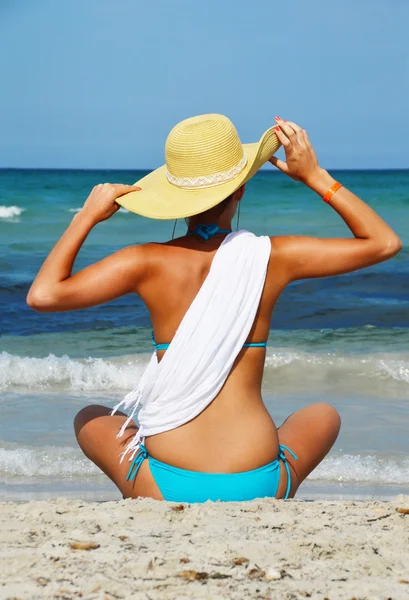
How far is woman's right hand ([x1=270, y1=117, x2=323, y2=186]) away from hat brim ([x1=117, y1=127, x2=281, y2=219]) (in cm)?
4

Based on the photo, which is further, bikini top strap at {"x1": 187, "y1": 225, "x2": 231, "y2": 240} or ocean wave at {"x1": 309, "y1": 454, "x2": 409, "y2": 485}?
ocean wave at {"x1": 309, "y1": 454, "x2": 409, "y2": 485}

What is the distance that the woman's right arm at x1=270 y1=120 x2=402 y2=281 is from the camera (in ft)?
9.09

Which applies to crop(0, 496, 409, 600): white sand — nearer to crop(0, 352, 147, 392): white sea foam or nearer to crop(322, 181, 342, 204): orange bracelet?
crop(322, 181, 342, 204): orange bracelet

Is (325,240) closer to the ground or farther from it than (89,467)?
farther from it

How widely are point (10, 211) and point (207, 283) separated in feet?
63.1

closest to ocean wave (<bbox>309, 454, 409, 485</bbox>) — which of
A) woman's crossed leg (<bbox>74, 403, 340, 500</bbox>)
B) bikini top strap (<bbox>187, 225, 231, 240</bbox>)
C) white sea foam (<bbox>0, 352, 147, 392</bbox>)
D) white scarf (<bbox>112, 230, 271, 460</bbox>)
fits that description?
woman's crossed leg (<bbox>74, 403, 340, 500</bbox>)

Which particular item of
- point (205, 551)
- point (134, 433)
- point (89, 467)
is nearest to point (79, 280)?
point (134, 433)

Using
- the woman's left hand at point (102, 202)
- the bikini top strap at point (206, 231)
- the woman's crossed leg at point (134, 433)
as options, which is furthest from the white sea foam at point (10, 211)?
the bikini top strap at point (206, 231)

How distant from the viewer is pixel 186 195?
2842 millimetres

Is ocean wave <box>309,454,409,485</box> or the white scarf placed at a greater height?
the white scarf

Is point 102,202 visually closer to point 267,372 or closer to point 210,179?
point 210,179

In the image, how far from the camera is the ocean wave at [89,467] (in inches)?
184

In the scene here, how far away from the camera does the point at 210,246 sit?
2.81 metres

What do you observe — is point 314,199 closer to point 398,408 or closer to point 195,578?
point 398,408
